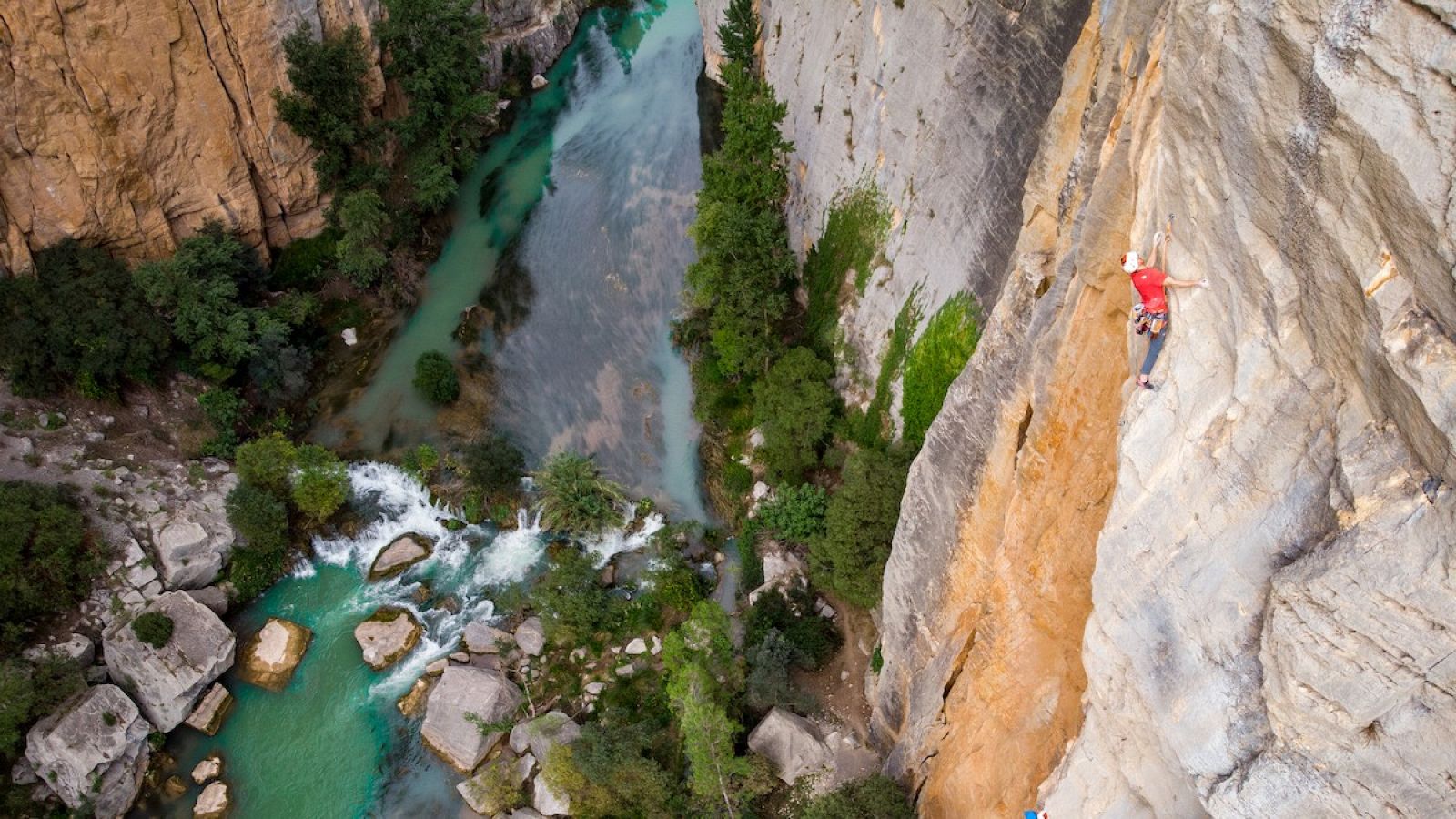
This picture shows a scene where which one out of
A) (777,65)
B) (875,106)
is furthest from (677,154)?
(875,106)

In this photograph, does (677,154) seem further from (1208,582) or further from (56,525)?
(1208,582)

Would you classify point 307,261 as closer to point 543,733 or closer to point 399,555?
point 399,555

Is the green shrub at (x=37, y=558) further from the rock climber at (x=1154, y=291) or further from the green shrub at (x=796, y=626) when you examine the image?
the rock climber at (x=1154, y=291)

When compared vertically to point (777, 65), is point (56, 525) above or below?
below

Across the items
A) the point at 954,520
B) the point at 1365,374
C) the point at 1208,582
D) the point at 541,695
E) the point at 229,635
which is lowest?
the point at 229,635

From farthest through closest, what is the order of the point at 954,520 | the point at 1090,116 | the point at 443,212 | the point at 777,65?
the point at 443,212 → the point at 777,65 → the point at 954,520 → the point at 1090,116

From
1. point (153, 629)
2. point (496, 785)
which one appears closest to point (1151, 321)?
point (496, 785)
